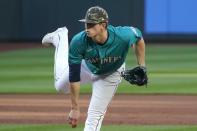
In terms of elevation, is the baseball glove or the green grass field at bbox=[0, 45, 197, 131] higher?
the baseball glove

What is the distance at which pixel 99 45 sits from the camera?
6215 mm

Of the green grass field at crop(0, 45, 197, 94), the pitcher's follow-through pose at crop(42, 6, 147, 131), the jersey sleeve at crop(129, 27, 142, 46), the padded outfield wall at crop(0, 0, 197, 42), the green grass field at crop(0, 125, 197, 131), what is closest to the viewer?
the pitcher's follow-through pose at crop(42, 6, 147, 131)

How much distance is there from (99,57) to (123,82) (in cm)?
859

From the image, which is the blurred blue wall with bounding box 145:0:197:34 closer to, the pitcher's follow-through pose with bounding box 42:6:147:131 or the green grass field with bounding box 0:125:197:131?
the green grass field with bounding box 0:125:197:131

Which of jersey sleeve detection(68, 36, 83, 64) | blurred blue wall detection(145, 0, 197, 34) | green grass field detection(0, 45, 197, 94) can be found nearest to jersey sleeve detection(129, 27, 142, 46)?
jersey sleeve detection(68, 36, 83, 64)

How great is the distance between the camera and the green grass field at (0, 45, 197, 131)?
8.85 meters

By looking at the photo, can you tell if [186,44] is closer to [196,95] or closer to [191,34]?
[191,34]

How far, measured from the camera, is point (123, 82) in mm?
14836

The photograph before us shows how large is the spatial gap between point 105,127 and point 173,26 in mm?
19585

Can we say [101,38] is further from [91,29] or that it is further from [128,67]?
[128,67]

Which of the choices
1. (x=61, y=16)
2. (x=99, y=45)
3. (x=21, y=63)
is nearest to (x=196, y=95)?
(x=99, y=45)

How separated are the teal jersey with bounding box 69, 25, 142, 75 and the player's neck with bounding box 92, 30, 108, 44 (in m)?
0.04

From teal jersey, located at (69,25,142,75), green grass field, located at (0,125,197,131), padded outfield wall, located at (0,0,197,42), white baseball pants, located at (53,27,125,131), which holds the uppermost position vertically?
teal jersey, located at (69,25,142,75)

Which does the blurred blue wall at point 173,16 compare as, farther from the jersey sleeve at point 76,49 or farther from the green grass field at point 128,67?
the jersey sleeve at point 76,49
